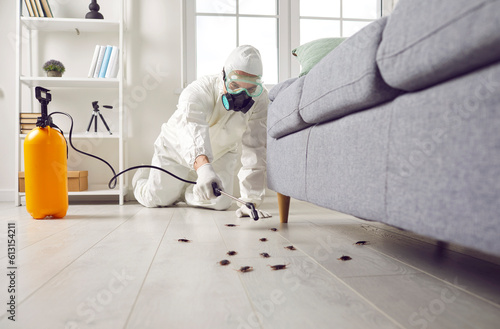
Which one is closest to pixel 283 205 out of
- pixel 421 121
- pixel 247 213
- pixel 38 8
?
pixel 247 213

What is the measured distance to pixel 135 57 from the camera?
9.16 ft

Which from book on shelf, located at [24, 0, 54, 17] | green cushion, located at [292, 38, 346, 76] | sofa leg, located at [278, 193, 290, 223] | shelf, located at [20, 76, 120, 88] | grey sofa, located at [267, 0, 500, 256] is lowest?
sofa leg, located at [278, 193, 290, 223]

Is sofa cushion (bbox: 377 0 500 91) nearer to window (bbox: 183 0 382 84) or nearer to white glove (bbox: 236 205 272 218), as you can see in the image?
white glove (bbox: 236 205 272 218)

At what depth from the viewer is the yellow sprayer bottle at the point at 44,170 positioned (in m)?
1.74

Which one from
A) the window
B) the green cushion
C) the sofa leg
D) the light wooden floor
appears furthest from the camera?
the window

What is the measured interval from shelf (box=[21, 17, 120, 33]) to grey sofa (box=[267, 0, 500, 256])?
2.05 metres

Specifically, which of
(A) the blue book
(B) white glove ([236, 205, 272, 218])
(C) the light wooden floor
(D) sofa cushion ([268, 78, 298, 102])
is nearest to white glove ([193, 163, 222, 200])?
(C) the light wooden floor

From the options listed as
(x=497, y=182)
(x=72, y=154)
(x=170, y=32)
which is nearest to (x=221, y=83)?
(x=170, y=32)

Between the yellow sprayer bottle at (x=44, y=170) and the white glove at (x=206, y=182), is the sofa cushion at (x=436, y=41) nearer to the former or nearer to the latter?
the white glove at (x=206, y=182)

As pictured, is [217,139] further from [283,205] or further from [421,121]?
[421,121]

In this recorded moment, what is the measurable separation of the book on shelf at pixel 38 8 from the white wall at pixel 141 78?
0.37m

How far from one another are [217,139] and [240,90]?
0.55m

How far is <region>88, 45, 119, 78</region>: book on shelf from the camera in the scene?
255 cm

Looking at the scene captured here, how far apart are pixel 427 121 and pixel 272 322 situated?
408mm
